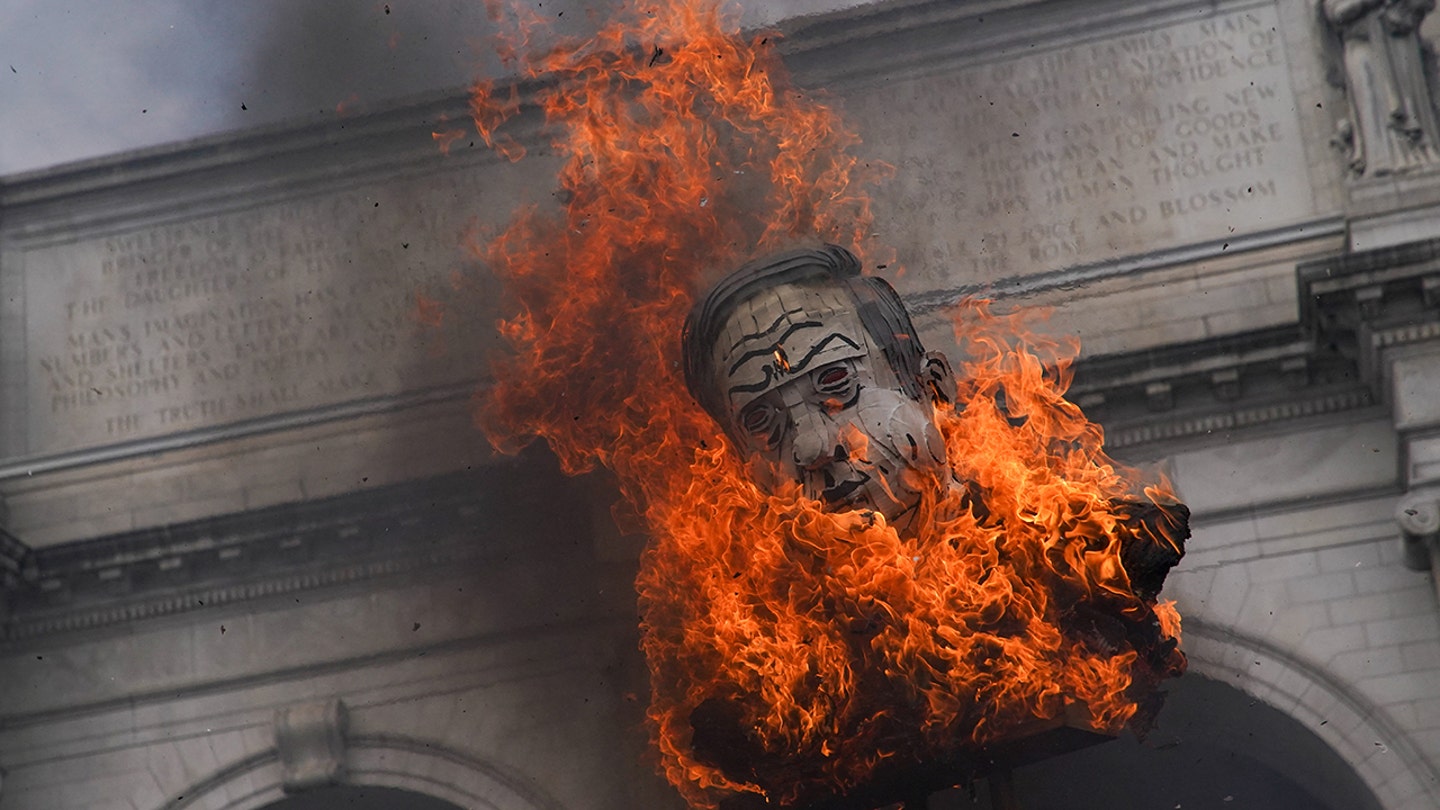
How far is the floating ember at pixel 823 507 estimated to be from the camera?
1429 cm

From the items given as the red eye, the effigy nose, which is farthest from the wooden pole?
the red eye

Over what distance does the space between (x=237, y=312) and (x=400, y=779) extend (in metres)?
5.06

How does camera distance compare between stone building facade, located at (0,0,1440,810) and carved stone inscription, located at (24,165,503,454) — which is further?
carved stone inscription, located at (24,165,503,454)

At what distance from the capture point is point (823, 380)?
582 inches

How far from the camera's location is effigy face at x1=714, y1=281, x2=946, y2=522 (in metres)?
14.5

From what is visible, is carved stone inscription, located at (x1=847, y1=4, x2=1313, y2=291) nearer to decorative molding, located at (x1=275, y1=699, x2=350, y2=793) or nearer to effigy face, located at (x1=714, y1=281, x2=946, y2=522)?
effigy face, located at (x1=714, y1=281, x2=946, y2=522)

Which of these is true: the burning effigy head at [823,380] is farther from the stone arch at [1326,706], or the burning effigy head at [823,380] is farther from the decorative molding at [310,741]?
the decorative molding at [310,741]

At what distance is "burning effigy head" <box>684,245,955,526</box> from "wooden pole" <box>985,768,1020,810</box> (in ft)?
5.71

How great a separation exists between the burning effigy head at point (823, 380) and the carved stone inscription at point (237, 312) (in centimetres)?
588

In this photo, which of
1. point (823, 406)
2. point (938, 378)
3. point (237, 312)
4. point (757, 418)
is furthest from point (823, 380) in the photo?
point (237, 312)

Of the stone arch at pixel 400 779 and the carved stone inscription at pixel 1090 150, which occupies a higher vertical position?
the carved stone inscription at pixel 1090 150

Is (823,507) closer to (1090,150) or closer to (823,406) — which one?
(823,406)

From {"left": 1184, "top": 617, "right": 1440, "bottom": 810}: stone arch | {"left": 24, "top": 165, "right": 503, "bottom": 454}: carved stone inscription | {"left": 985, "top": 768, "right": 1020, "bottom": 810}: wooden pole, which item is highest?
{"left": 24, "top": 165, "right": 503, "bottom": 454}: carved stone inscription

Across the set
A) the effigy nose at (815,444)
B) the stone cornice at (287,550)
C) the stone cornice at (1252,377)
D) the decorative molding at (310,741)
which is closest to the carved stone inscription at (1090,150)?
the stone cornice at (1252,377)
